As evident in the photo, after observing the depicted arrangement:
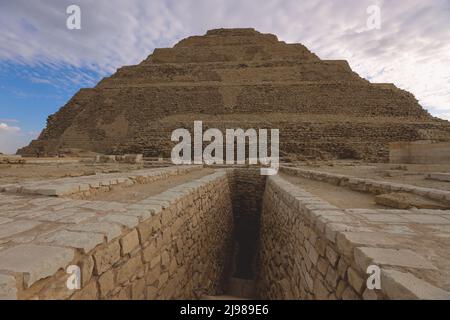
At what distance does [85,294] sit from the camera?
1.67 m

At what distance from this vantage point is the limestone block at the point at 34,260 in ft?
4.28

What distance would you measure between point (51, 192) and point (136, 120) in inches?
1207

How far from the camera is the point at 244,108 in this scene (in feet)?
105

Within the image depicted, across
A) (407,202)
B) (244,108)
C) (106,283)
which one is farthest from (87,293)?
(244,108)

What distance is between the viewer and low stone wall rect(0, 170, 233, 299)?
1380 millimetres

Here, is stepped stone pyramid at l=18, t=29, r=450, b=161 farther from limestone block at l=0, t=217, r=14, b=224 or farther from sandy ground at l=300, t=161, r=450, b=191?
limestone block at l=0, t=217, r=14, b=224

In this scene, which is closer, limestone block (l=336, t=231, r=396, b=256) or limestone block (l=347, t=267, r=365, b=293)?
limestone block (l=347, t=267, r=365, b=293)

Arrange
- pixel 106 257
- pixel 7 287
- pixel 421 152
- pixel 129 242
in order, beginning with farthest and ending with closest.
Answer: pixel 421 152 < pixel 129 242 < pixel 106 257 < pixel 7 287

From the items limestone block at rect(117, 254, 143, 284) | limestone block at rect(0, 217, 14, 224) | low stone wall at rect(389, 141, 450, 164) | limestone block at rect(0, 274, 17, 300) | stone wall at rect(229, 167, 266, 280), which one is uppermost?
low stone wall at rect(389, 141, 450, 164)

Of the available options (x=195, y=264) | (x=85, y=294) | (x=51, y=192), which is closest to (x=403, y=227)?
(x=85, y=294)

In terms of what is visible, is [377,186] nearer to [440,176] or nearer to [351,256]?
[440,176]

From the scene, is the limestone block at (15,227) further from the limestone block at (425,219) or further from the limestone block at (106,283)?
the limestone block at (425,219)

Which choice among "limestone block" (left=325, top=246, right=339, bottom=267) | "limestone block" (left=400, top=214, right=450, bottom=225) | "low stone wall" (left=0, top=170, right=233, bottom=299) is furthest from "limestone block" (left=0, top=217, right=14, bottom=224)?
"limestone block" (left=400, top=214, right=450, bottom=225)

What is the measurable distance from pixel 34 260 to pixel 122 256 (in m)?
0.74
